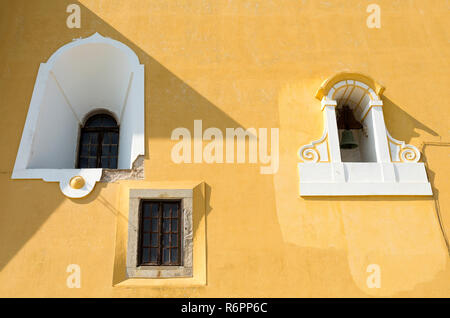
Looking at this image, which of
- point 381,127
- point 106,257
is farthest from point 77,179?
point 381,127

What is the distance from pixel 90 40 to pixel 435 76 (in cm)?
608

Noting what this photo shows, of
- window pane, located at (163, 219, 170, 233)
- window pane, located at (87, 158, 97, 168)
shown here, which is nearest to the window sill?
window pane, located at (163, 219, 170, 233)

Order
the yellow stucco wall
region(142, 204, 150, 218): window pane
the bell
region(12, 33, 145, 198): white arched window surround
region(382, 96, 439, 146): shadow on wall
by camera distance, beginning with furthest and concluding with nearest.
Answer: the bell < region(382, 96, 439, 146): shadow on wall < region(12, 33, 145, 198): white arched window surround < region(142, 204, 150, 218): window pane < the yellow stucco wall

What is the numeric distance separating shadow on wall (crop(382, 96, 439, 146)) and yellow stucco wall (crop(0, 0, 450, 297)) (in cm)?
2

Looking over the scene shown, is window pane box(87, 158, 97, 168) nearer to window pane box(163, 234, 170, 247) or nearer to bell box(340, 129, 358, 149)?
window pane box(163, 234, 170, 247)

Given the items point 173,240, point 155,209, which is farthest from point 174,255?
point 155,209

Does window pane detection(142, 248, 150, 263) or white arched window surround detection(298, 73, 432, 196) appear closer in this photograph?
window pane detection(142, 248, 150, 263)

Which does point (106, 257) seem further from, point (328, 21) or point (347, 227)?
point (328, 21)

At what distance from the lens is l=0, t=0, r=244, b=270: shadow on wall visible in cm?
688

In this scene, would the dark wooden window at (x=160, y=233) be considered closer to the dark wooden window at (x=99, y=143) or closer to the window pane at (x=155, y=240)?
the window pane at (x=155, y=240)

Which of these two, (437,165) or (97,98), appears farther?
(97,98)

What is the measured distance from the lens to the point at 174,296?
21.2ft

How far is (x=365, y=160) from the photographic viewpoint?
7871mm

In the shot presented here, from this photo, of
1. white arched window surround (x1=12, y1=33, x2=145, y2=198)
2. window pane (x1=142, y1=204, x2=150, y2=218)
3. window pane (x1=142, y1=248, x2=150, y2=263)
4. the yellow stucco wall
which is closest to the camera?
the yellow stucco wall
